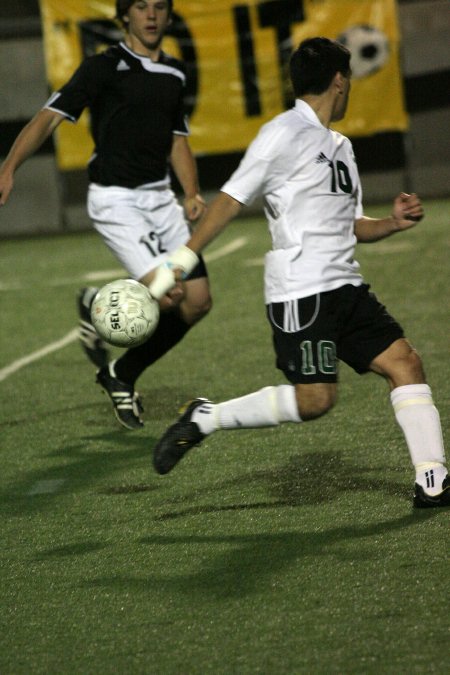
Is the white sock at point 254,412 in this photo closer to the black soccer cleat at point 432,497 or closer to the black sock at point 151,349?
the black soccer cleat at point 432,497

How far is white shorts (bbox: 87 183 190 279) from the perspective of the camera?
6414 millimetres

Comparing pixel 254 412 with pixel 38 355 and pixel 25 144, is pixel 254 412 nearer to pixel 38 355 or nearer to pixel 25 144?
pixel 25 144

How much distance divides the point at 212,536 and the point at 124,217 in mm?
2420

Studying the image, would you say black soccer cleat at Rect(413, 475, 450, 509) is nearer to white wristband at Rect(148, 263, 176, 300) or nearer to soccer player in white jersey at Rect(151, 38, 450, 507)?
soccer player in white jersey at Rect(151, 38, 450, 507)

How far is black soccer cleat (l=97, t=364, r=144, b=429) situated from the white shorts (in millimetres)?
565

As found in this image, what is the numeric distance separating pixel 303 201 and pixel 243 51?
15228 mm

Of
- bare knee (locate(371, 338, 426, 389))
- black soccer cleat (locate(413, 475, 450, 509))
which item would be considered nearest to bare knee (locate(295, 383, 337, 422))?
bare knee (locate(371, 338, 426, 389))

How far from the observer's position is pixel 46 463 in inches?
228

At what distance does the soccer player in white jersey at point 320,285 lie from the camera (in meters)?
4.51

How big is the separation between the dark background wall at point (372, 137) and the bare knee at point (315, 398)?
52.5 feet

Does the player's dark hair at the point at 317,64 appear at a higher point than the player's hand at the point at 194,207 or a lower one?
higher

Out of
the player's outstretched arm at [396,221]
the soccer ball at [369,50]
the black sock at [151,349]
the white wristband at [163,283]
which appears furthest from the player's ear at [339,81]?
the soccer ball at [369,50]

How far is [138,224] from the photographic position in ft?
21.1

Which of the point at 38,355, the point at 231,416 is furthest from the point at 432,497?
the point at 38,355
